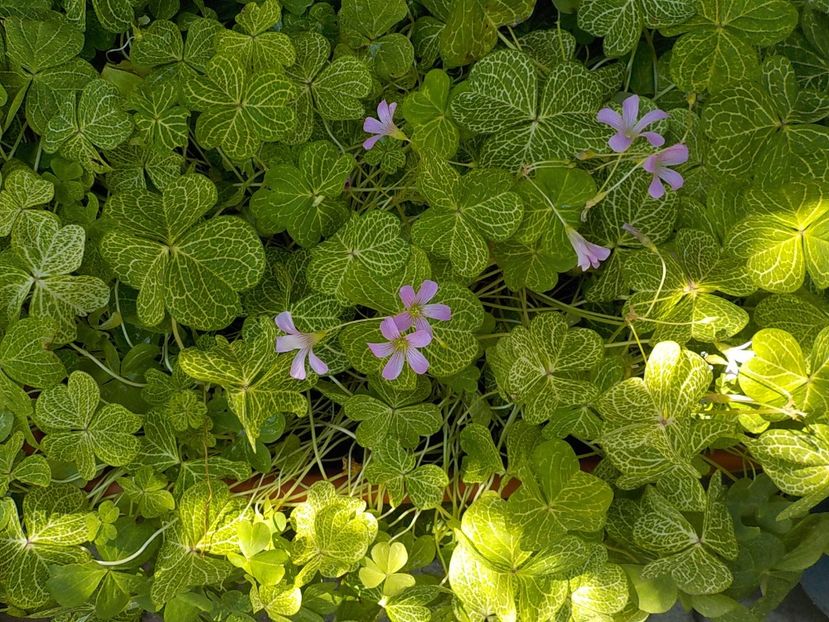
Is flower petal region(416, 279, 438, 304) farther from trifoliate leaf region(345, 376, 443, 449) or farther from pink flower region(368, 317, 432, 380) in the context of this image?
trifoliate leaf region(345, 376, 443, 449)

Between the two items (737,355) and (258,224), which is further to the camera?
(258,224)

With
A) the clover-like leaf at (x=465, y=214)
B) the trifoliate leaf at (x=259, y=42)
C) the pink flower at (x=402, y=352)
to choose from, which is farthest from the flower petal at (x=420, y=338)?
the trifoliate leaf at (x=259, y=42)

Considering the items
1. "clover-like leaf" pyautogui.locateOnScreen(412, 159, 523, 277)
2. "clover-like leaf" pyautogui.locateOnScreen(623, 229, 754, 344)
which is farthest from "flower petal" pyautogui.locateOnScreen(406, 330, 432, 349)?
"clover-like leaf" pyautogui.locateOnScreen(623, 229, 754, 344)

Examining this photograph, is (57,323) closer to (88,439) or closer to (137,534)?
(88,439)

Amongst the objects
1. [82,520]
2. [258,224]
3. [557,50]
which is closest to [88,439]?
[82,520]

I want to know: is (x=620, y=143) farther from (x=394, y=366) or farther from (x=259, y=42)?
(x=259, y=42)

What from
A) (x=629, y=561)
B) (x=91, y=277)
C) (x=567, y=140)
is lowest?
(x=629, y=561)
